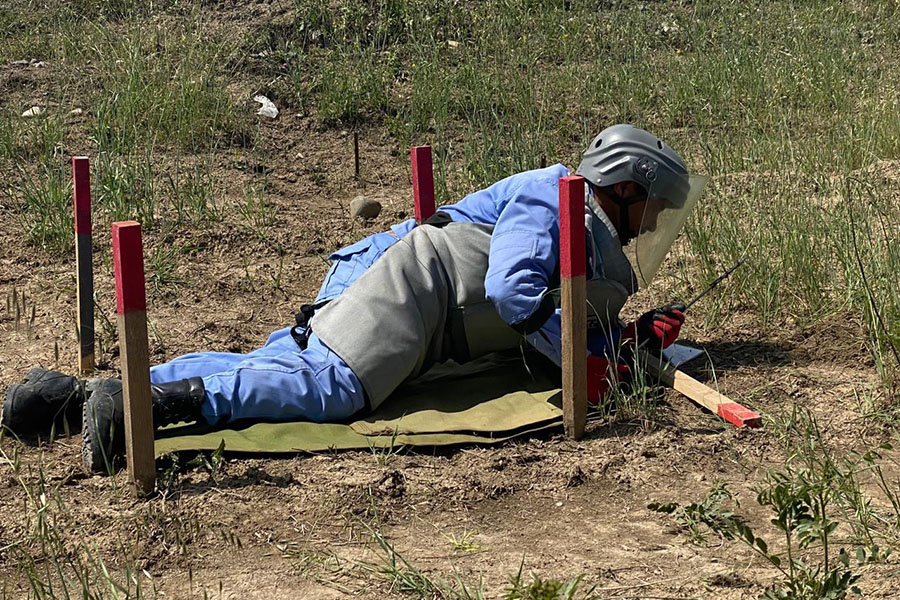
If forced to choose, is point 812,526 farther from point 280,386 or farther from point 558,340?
point 280,386

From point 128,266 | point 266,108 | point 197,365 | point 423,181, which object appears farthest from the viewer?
point 266,108

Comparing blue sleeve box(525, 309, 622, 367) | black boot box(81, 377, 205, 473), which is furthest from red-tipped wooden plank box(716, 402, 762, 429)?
black boot box(81, 377, 205, 473)

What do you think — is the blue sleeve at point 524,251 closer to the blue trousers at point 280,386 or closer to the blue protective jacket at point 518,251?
the blue protective jacket at point 518,251

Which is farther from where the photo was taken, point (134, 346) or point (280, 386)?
point (280, 386)

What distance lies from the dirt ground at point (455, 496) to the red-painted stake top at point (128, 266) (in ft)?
1.75

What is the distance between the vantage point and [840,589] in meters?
2.16

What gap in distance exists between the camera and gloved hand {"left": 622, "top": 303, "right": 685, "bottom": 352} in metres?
3.86

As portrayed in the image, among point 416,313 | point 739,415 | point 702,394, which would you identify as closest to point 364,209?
point 416,313

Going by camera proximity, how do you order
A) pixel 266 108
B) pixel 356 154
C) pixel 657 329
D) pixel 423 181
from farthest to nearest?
pixel 266 108 < pixel 356 154 < pixel 423 181 < pixel 657 329

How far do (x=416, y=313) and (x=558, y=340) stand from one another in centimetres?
49

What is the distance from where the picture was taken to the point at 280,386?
11.7 feet

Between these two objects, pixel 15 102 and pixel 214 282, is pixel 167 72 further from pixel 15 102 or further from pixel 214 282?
pixel 214 282

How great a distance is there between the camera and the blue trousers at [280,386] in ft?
11.5

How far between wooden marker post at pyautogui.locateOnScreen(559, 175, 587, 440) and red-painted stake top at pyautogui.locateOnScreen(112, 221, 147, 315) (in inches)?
49.6
